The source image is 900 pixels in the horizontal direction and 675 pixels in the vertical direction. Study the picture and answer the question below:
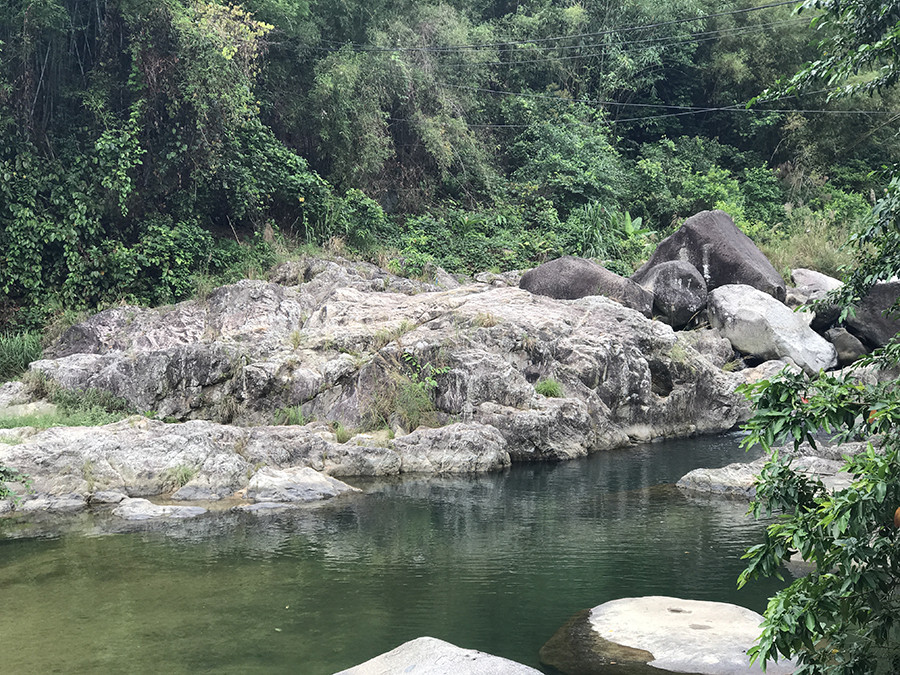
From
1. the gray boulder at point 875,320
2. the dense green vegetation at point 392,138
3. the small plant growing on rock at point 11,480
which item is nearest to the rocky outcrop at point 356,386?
the small plant growing on rock at point 11,480

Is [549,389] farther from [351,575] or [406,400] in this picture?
[351,575]

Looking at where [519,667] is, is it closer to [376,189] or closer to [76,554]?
[76,554]

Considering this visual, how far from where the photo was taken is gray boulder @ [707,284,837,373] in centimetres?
1934

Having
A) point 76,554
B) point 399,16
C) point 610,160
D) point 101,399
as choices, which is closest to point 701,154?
point 610,160

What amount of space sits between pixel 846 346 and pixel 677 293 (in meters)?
4.06

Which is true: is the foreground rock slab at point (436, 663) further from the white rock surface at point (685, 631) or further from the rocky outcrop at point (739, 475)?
the rocky outcrop at point (739, 475)

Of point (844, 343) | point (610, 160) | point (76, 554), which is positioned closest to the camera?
point (76, 554)

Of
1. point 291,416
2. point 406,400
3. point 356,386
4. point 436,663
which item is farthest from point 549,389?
point 436,663

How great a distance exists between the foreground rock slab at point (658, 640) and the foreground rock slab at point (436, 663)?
82 cm

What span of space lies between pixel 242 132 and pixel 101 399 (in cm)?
981

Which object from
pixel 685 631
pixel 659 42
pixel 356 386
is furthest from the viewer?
pixel 659 42

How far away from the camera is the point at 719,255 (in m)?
22.2

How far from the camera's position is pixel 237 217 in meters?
22.6

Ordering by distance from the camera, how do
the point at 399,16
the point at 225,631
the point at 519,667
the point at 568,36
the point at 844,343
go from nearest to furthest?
the point at 519,667 → the point at 225,631 → the point at 844,343 → the point at 399,16 → the point at 568,36
